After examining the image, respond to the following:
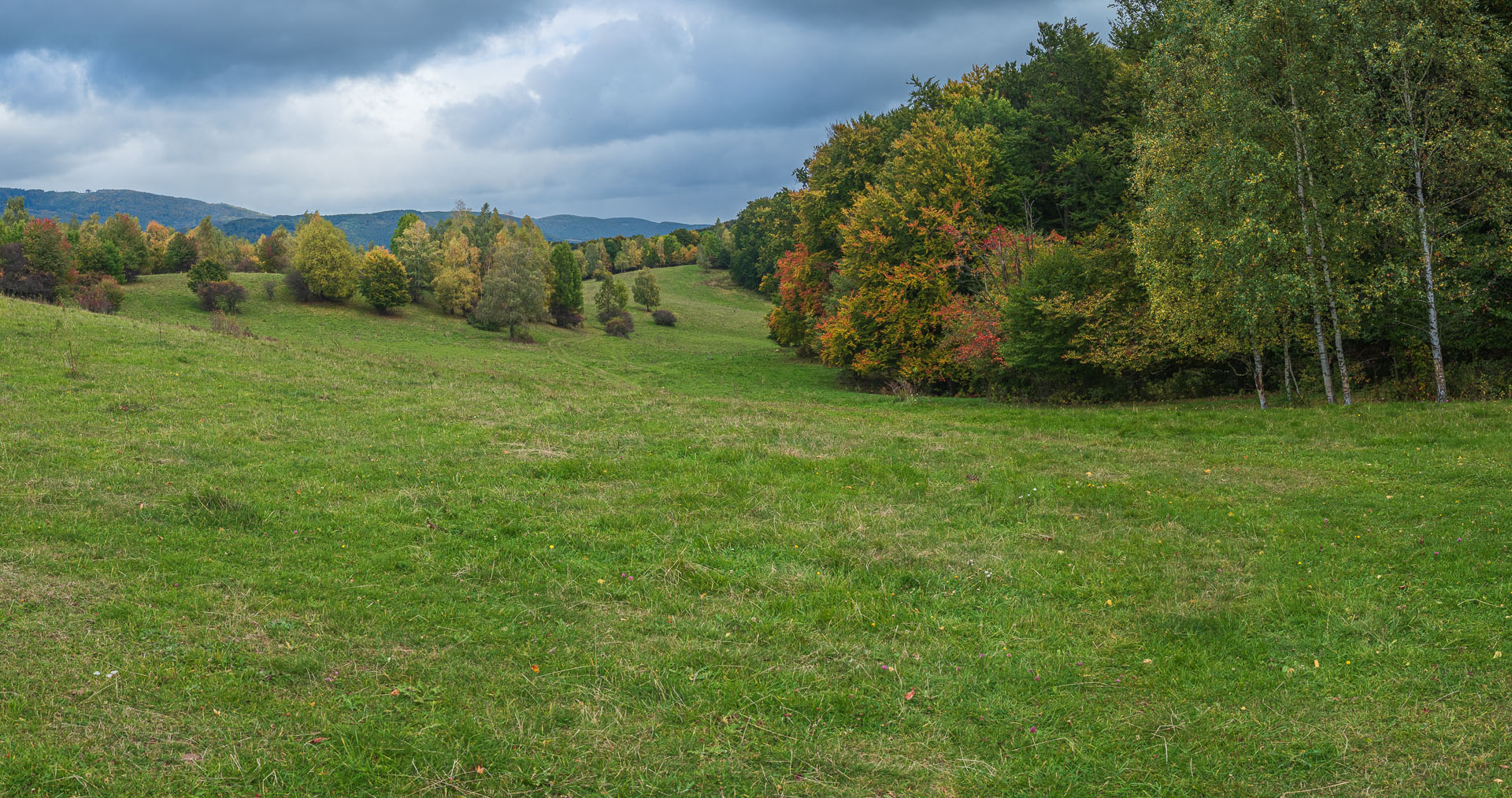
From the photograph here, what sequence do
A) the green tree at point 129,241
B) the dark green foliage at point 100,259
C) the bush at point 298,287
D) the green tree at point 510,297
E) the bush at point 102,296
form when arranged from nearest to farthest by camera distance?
1. the bush at point 102,296
2. the dark green foliage at point 100,259
3. the bush at point 298,287
4. the green tree at point 510,297
5. the green tree at point 129,241

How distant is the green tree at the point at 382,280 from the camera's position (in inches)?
2451

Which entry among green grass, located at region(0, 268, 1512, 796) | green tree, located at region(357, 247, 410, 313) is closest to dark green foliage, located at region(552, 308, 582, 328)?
green tree, located at region(357, 247, 410, 313)

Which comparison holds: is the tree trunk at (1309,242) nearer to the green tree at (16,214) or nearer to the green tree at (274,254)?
the green tree at (274,254)

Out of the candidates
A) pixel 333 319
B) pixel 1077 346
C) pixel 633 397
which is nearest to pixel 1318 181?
pixel 1077 346

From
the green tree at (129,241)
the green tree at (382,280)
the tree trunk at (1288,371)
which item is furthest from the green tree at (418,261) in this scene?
the tree trunk at (1288,371)

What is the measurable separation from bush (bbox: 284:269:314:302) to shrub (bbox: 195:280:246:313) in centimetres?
537

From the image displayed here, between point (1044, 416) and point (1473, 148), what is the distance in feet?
38.7

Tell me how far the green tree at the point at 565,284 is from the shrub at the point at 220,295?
2402 cm

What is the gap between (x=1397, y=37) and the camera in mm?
20609

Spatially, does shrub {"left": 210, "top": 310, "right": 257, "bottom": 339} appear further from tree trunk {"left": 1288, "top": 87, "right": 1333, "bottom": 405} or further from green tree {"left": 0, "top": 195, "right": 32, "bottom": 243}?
green tree {"left": 0, "top": 195, "right": 32, "bottom": 243}

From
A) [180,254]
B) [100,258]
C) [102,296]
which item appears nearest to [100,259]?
[100,258]

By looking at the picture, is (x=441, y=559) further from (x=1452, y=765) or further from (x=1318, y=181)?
(x=1318, y=181)

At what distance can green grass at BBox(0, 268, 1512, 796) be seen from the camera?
532cm

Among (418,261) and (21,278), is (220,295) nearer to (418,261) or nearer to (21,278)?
(21,278)
